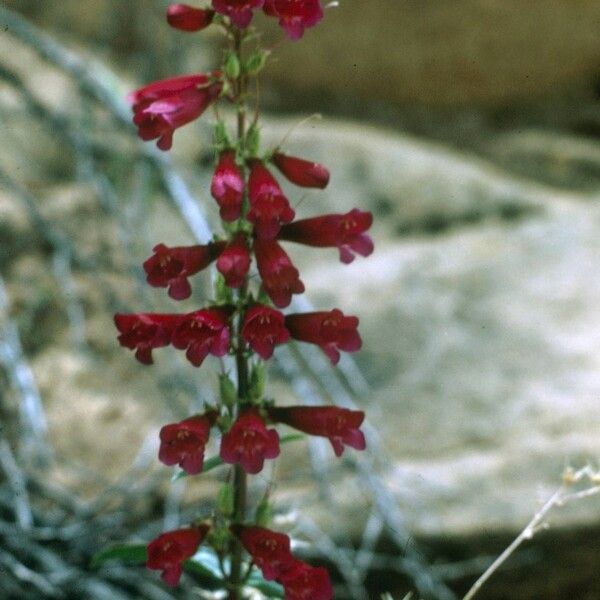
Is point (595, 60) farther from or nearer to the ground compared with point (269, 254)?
farther from the ground

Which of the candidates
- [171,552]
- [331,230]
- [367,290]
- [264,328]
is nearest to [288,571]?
[171,552]

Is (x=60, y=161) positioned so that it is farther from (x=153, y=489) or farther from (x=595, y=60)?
(x=595, y=60)

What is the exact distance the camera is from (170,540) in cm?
114

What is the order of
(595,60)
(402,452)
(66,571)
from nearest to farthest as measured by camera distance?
(66,571), (402,452), (595,60)

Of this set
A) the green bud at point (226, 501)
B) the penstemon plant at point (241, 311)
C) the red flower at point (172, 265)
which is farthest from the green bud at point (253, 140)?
the green bud at point (226, 501)

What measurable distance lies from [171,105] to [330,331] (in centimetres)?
29

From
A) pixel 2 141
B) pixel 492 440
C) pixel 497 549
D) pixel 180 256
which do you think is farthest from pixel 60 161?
pixel 180 256

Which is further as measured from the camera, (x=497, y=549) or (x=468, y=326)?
(x=468, y=326)

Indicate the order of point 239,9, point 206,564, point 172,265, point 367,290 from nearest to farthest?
point 239,9 → point 172,265 → point 206,564 → point 367,290

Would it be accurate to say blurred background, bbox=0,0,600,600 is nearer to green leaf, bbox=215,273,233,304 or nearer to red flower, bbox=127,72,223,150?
red flower, bbox=127,72,223,150

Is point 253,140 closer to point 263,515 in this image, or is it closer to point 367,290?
point 263,515

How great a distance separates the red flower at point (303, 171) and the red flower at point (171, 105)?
0.32 ft

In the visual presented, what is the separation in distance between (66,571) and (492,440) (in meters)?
1.00

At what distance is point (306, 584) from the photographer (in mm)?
1101
